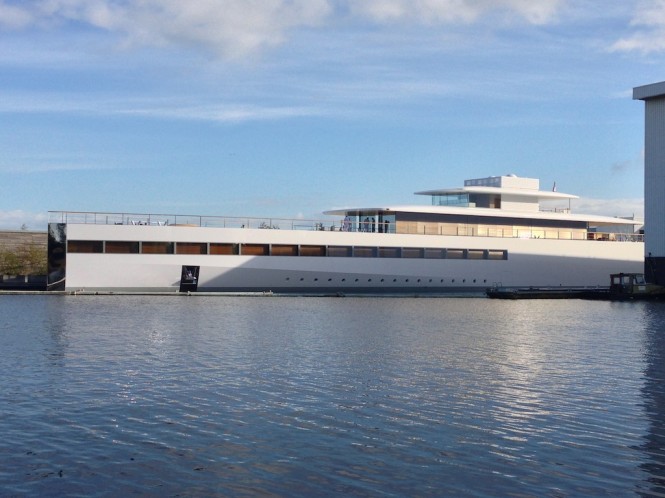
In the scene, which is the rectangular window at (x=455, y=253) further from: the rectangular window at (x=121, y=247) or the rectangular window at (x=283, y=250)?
the rectangular window at (x=121, y=247)

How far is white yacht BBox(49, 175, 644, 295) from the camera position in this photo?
4962cm

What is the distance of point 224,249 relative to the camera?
51812 mm

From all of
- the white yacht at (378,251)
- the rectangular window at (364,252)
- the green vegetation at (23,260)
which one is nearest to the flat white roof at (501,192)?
the white yacht at (378,251)

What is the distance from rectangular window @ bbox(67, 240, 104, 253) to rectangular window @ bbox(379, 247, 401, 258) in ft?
59.6

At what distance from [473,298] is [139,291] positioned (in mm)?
22181

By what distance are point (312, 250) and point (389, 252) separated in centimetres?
544

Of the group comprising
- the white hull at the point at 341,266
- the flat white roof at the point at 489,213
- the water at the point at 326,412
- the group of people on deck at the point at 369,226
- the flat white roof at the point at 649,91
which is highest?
the flat white roof at the point at 649,91

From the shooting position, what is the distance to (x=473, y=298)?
55.9 meters

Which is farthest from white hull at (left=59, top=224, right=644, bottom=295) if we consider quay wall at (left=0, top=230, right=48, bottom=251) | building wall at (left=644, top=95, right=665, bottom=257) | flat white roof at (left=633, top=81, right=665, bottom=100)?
quay wall at (left=0, top=230, right=48, bottom=251)

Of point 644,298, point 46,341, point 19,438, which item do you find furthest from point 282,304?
point 19,438

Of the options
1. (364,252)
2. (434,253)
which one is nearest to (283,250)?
(364,252)

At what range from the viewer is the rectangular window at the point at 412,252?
55938 millimetres

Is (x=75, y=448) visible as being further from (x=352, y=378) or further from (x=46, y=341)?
(x=46, y=341)

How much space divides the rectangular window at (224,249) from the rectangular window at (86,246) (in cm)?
671
